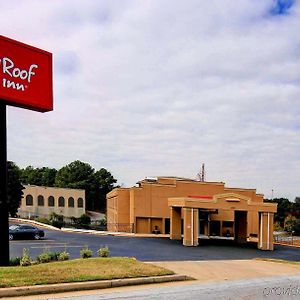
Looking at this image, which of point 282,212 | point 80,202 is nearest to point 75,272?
point 80,202

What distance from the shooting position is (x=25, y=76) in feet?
54.7

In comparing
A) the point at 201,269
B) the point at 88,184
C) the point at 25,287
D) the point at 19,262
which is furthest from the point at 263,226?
the point at 88,184

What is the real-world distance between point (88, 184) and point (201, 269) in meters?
106

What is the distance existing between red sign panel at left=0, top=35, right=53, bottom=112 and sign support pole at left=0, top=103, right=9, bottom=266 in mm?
693

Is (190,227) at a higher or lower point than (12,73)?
lower

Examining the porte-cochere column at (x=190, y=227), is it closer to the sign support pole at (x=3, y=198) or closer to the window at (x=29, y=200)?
the sign support pole at (x=3, y=198)

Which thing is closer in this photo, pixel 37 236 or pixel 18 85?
pixel 18 85

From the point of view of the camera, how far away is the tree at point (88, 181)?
122 m

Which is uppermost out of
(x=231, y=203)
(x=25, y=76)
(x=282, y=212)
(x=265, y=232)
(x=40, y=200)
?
(x=25, y=76)

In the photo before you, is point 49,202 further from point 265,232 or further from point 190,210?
point 265,232

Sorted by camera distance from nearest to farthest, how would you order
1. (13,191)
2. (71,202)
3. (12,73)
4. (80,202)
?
(12,73)
(13,191)
(71,202)
(80,202)

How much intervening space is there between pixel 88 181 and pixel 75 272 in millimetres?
110325

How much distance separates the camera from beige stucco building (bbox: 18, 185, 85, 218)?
84938 millimetres

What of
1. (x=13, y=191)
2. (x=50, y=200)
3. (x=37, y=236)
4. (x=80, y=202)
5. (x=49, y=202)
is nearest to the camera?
(x=37, y=236)
